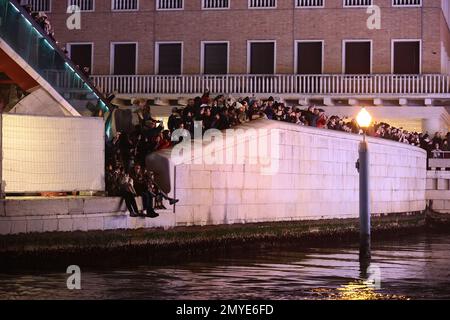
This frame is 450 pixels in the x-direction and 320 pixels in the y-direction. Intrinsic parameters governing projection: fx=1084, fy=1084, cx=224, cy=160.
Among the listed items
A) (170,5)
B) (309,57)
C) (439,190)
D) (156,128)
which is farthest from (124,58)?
(156,128)

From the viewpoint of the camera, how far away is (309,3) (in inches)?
1563

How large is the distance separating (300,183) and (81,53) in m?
16.3

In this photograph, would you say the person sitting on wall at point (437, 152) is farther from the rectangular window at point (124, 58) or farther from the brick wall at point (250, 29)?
the rectangular window at point (124, 58)

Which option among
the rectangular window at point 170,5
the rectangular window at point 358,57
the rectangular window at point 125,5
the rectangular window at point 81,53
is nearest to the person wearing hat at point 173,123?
the rectangular window at point 358,57

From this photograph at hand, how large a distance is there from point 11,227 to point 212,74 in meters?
22.0

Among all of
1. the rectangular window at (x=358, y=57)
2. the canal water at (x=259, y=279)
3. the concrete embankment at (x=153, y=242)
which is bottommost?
the canal water at (x=259, y=279)

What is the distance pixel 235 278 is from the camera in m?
17.7

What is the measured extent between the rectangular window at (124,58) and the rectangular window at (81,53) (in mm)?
959

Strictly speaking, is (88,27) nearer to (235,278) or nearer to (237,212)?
(237,212)

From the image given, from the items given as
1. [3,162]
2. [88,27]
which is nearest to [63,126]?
[3,162]

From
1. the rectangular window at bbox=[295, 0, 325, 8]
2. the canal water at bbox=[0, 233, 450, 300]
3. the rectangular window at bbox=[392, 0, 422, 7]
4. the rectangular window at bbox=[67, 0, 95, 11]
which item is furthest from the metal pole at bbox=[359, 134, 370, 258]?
the rectangular window at bbox=[67, 0, 95, 11]

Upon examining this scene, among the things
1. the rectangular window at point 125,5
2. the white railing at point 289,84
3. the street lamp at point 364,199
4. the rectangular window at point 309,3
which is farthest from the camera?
the rectangular window at point 125,5

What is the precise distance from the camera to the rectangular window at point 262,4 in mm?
39812

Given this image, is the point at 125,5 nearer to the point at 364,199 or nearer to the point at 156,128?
the point at 156,128
